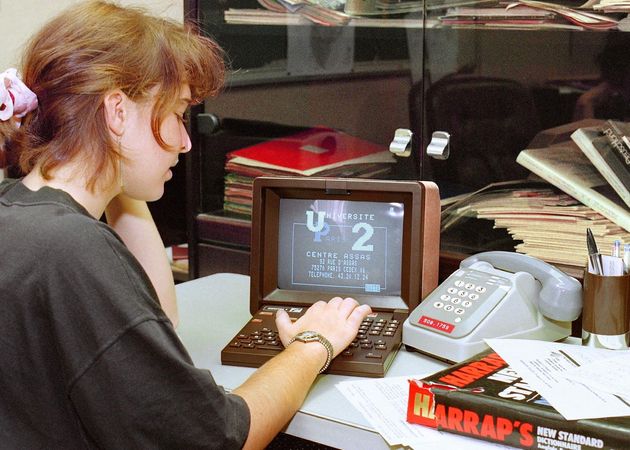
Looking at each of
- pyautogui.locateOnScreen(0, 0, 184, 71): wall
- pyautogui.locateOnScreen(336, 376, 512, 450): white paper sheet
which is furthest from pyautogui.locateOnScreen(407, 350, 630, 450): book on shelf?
pyautogui.locateOnScreen(0, 0, 184, 71): wall

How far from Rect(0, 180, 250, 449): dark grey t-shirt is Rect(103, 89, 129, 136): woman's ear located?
0.16m

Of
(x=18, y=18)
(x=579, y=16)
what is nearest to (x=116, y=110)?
(x=579, y=16)

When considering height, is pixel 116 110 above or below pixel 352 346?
above

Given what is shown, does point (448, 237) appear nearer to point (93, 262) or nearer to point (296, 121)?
point (296, 121)

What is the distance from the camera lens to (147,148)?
1.24 m

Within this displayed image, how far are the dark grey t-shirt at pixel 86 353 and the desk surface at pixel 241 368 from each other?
16 cm

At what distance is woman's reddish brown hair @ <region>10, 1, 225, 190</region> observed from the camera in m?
1.16

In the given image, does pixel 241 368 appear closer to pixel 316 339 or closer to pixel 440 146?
pixel 316 339

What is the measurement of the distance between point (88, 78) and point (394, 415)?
2.03ft

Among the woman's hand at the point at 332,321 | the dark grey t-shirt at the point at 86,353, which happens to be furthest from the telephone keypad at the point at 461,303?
the dark grey t-shirt at the point at 86,353

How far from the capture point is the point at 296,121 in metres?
2.03

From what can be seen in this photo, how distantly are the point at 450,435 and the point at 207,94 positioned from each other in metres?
0.65

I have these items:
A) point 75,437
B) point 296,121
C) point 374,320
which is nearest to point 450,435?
point 374,320

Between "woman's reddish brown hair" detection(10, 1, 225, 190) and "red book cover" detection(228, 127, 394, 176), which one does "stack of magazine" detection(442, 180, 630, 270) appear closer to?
"red book cover" detection(228, 127, 394, 176)
